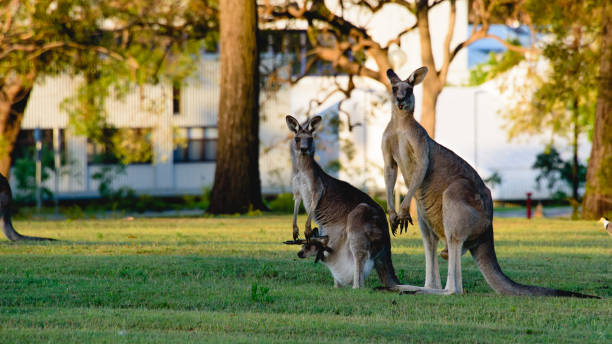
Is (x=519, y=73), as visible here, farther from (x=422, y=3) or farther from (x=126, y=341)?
(x=126, y=341)

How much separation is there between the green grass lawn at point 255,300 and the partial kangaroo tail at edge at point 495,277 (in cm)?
13

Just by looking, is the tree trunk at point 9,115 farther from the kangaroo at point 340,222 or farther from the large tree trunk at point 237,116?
the kangaroo at point 340,222

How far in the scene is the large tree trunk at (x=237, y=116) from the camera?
24.2 metres

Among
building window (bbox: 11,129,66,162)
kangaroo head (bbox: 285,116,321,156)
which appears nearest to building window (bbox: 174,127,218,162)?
building window (bbox: 11,129,66,162)

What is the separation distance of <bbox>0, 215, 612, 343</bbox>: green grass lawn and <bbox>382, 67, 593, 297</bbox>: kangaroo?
0.87ft

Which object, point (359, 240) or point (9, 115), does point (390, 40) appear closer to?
point (9, 115)

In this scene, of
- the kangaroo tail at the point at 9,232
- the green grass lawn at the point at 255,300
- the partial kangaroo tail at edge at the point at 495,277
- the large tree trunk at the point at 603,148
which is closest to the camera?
the green grass lawn at the point at 255,300

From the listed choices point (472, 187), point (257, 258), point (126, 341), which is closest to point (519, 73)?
point (257, 258)

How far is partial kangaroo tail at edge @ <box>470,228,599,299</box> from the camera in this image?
29.7ft

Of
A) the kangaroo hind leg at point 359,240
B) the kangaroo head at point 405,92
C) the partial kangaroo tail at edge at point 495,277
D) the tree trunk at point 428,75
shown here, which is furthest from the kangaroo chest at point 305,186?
the tree trunk at point 428,75

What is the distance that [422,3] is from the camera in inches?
925

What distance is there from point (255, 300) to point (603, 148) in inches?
660

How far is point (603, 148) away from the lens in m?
23.5

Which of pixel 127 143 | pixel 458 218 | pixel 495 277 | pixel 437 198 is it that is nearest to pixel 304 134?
pixel 437 198
